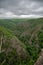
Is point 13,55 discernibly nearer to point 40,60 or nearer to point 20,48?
point 20,48

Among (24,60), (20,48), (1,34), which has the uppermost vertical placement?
(1,34)

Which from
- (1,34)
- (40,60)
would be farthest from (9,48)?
(40,60)

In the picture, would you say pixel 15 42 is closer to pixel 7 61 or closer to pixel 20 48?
pixel 20 48

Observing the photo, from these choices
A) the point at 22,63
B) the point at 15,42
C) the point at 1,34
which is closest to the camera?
the point at 22,63

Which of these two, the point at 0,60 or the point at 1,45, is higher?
the point at 1,45

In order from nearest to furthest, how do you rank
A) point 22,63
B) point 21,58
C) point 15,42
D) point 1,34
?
point 22,63
point 21,58
point 15,42
point 1,34

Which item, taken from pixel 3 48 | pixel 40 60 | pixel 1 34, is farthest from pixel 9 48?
pixel 40 60

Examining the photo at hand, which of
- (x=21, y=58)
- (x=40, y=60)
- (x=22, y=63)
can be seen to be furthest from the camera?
(x=21, y=58)

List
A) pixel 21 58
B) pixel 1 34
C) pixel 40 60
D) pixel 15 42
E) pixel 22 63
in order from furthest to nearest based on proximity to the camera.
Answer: pixel 1 34, pixel 15 42, pixel 21 58, pixel 22 63, pixel 40 60

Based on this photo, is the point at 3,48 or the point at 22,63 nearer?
the point at 22,63
